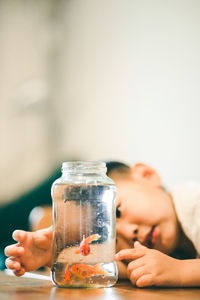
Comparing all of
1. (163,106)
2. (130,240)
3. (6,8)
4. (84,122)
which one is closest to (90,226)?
(130,240)

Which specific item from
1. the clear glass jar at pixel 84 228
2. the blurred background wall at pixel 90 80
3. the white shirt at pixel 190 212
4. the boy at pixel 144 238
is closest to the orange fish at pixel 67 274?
the clear glass jar at pixel 84 228

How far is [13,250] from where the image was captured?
30.1 inches

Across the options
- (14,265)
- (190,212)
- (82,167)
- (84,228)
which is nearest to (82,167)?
(82,167)

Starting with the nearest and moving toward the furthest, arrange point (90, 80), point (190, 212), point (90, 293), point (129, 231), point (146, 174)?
point (90, 293) < point (129, 231) < point (190, 212) < point (146, 174) < point (90, 80)

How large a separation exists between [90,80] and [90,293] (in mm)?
1605

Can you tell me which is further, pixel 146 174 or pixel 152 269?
pixel 146 174

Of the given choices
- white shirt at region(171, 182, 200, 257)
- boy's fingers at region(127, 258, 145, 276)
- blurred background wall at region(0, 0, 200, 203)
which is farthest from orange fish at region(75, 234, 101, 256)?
blurred background wall at region(0, 0, 200, 203)

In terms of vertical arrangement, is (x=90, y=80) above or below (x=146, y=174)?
above

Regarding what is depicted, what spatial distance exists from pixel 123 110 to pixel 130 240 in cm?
110

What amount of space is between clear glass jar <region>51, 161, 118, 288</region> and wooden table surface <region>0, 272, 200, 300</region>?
3cm

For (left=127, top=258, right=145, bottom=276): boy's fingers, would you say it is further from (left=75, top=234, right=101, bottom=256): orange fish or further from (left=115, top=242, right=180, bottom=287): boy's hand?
(left=75, top=234, right=101, bottom=256): orange fish

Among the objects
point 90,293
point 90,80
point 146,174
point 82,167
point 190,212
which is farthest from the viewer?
point 90,80

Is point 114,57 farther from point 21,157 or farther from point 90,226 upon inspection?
point 90,226

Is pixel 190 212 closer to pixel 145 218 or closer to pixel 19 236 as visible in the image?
pixel 145 218
